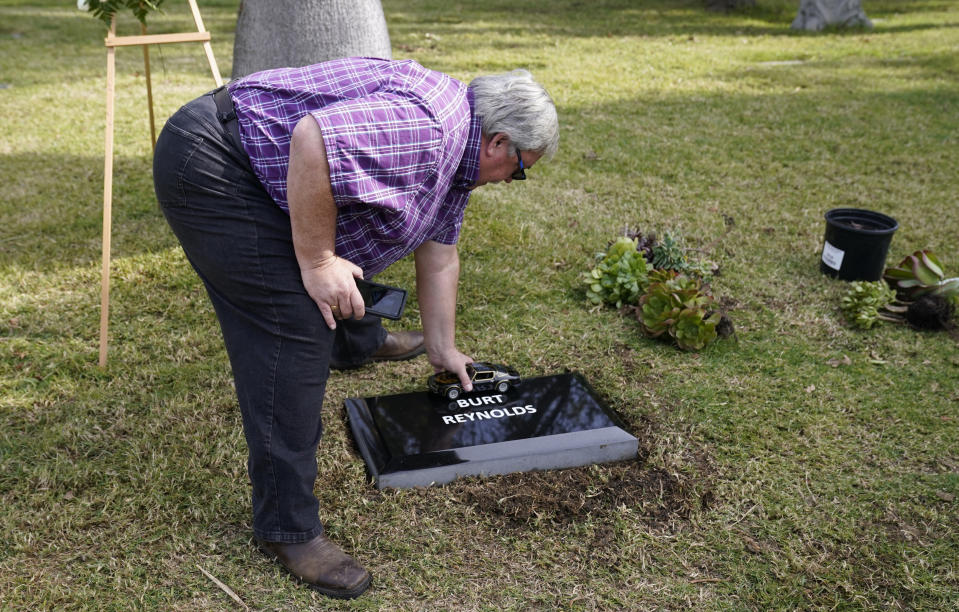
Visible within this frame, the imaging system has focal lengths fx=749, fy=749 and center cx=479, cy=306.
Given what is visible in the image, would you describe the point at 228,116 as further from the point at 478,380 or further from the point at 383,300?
the point at 478,380

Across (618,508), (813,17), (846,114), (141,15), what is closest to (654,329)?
(618,508)

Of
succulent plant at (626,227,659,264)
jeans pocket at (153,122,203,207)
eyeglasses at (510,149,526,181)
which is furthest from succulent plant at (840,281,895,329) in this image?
jeans pocket at (153,122,203,207)

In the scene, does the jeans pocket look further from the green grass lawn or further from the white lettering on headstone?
the white lettering on headstone

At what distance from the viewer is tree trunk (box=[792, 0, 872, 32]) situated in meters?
11.8

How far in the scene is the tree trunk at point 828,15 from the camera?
11.8m

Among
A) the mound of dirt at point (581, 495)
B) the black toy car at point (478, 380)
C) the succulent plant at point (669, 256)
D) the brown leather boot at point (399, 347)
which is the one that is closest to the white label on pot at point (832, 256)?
the succulent plant at point (669, 256)

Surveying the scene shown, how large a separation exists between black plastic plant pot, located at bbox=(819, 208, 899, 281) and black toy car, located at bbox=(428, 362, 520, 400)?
219cm

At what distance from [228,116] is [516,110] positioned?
2.56ft

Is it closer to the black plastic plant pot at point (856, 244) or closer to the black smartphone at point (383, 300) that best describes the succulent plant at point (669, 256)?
the black plastic plant pot at point (856, 244)

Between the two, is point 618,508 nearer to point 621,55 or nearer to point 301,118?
point 301,118

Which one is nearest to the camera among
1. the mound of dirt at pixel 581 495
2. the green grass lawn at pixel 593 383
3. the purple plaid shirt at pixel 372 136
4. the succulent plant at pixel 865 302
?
the purple plaid shirt at pixel 372 136

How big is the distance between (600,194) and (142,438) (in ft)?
11.9

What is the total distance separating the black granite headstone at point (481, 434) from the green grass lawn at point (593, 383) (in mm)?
69

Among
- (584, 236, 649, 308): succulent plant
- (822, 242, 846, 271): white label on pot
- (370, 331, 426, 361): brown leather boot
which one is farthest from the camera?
(822, 242, 846, 271): white label on pot
